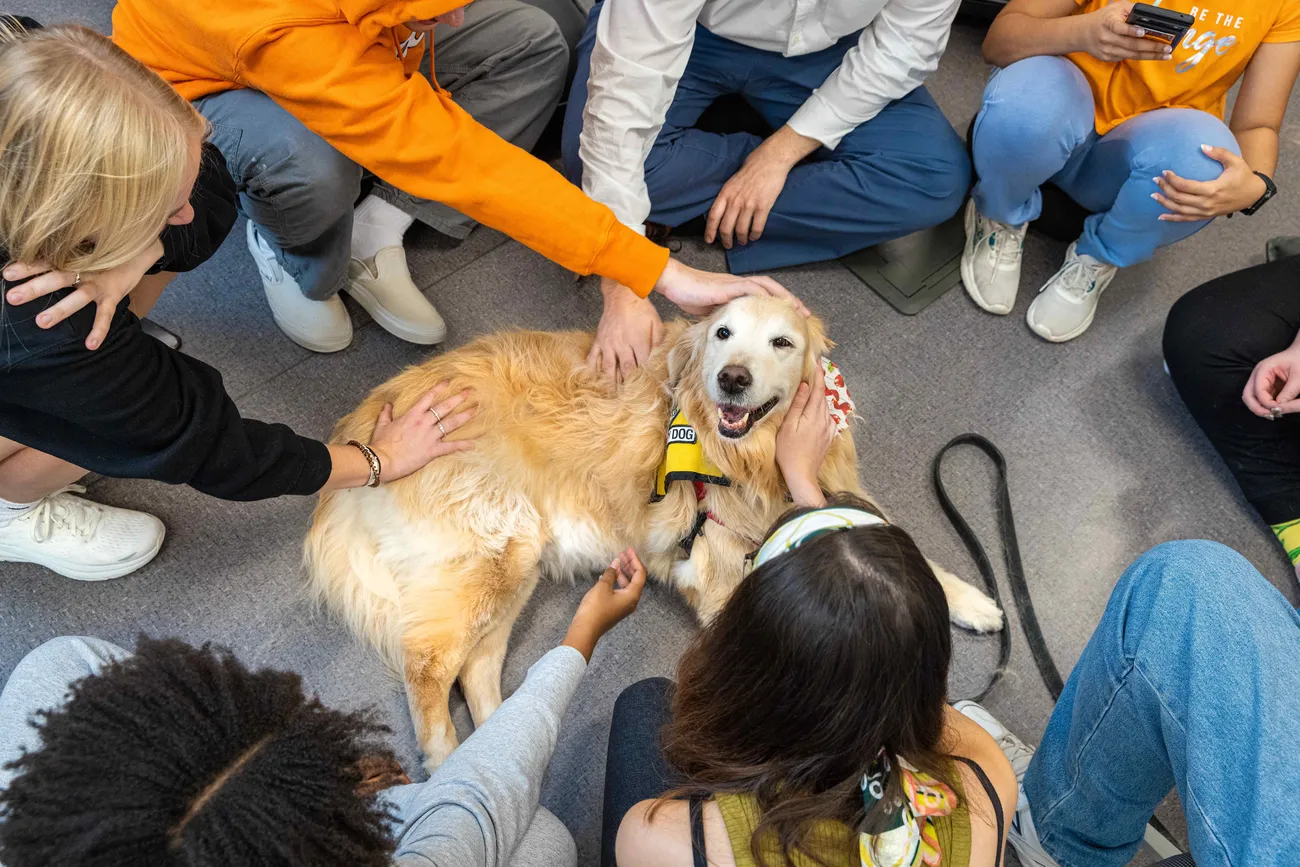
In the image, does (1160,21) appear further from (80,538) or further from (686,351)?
(80,538)

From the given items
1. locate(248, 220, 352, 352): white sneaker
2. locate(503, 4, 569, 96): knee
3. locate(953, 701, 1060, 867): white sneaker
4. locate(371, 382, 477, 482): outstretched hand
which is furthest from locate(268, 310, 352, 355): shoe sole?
locate(953, 701, 1060, 867): white sneaker

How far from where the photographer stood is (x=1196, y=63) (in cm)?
185

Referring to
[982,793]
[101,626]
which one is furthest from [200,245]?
[982,793]

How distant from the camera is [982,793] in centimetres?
98

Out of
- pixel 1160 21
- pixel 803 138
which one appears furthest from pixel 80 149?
pixel 1160 21

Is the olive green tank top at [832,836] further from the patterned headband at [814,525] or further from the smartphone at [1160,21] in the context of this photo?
the smartphone at [1160,21]

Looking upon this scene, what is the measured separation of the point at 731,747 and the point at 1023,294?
177 centimetres

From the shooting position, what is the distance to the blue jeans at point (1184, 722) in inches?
34.9

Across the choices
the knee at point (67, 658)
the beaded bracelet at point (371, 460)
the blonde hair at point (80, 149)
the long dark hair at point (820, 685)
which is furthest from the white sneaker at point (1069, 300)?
the knee at point (67, 658)

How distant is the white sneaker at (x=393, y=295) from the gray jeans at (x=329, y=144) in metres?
0.10

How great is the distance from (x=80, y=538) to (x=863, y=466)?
1.70 metres

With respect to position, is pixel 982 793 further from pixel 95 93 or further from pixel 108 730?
pixel 95 93

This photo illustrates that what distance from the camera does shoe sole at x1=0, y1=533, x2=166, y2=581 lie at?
1.61m

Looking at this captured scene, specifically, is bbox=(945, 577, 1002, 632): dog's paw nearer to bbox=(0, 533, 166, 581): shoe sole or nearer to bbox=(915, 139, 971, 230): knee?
bbox=(915, 139, 971, 230): knee
